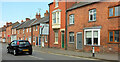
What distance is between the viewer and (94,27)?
66.3 feet

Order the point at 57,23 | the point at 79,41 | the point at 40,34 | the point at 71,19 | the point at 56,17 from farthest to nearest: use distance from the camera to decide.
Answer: the point at 40,34
the point at 56,17
the point at 57,23
the point at 71,19
the point at 79,41

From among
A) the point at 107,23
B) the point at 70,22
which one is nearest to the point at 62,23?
the point at 70,22

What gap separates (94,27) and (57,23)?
30.2 ft

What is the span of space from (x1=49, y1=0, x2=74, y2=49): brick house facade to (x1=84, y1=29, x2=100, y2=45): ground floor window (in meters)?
5.58

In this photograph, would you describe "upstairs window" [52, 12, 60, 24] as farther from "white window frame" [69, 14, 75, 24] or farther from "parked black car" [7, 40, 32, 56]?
"parked black car" [7, 40, 32, 56]

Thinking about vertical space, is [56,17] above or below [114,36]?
above

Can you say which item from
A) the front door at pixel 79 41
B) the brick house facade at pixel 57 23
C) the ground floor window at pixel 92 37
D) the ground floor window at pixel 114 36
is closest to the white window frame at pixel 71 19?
the brick house facade at pixel 57 23

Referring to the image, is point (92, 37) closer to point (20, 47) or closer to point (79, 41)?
point (79, 41)

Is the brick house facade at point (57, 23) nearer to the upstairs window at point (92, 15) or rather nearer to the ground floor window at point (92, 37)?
the ground floor window at point (92, 37)

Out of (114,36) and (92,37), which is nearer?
(114,36)

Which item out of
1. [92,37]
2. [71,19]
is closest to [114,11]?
[92,37]

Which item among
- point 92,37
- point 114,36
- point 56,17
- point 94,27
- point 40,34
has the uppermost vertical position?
point 56,17

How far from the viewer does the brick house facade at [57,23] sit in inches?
1053

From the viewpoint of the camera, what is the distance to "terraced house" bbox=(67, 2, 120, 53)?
1792 centimetres
